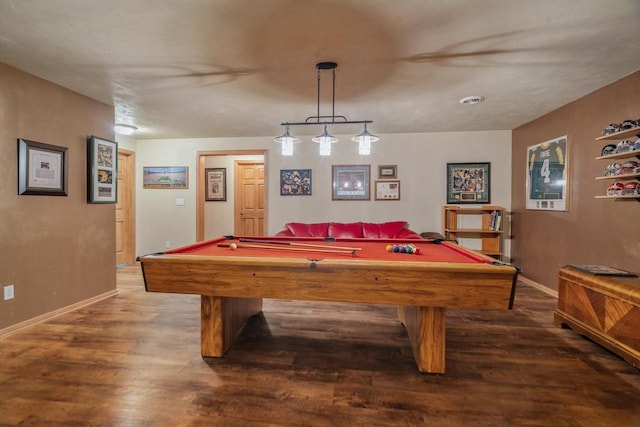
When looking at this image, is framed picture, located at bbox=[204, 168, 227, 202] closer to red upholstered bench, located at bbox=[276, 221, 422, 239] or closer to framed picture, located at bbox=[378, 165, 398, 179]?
red upholstered bench, located at bbox=[276, 221, 422, 239]

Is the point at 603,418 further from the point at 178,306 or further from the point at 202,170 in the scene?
the point at 202,170

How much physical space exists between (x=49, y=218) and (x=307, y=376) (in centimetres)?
283

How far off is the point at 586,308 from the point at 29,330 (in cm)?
460

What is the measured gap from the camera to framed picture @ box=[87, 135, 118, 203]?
124 inches

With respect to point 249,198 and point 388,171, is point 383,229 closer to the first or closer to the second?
point 388,171

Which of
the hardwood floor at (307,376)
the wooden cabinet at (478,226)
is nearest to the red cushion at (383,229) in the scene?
the wooden cabinet at (478,226)

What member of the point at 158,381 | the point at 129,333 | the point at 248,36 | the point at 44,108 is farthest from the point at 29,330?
the point at 248,36

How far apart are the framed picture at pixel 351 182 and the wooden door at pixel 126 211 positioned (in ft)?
11.5

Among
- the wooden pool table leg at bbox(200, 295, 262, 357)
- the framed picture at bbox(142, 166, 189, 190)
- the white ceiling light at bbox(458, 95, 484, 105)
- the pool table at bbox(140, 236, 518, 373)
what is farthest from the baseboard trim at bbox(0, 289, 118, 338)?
the white ceiling light at bbox(458, 95, 484, 105)

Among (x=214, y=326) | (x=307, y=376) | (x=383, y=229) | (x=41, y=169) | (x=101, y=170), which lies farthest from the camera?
(x=383, y=229)

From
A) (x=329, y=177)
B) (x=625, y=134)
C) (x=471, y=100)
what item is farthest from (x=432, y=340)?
(x=329, y=177)

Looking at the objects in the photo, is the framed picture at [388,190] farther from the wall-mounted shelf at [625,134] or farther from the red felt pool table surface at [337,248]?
the wall-mounted shelf at [625,134]

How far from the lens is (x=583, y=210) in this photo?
313 centimetres

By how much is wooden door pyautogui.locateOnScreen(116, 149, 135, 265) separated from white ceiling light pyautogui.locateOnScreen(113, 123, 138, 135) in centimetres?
54
